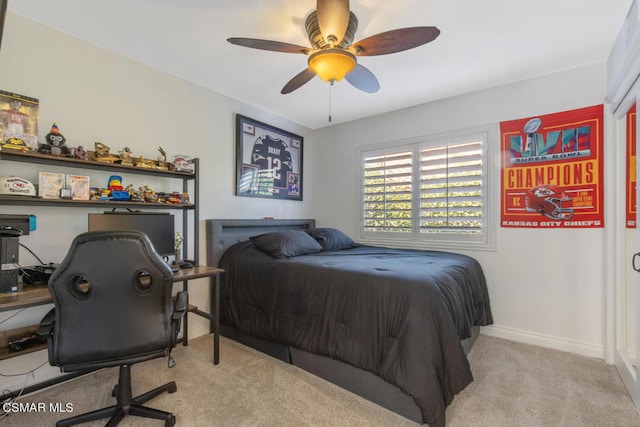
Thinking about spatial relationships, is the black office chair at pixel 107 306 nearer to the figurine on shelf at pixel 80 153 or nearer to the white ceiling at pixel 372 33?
the figurine on shelf at pixel 80 153

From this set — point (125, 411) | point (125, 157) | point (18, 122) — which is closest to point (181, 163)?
point (125, 157)

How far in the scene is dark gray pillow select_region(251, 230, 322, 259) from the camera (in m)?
2.67

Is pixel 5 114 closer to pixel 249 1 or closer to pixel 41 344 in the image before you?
pixel 41 344

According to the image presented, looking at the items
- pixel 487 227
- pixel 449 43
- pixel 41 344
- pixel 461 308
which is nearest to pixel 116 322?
pixel 41 344

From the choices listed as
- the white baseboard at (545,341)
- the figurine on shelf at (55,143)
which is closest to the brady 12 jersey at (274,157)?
the figurine on shelf at (55,143)

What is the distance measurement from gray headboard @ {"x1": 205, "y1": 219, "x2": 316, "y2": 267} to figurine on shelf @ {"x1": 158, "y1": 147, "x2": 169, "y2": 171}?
2.21 ft

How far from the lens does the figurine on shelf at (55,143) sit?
193 centimetres

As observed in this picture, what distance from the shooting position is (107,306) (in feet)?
4.73

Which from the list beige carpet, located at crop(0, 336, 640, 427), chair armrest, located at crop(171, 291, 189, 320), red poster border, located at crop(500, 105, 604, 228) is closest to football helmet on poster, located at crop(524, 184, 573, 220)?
red poster border, located at crop(500, 105, 604, 228)

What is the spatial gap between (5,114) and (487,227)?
3.88 m

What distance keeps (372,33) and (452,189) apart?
5.94ft

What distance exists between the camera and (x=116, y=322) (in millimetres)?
1454

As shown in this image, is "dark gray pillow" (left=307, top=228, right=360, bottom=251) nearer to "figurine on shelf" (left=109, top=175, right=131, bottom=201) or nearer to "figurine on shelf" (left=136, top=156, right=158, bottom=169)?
"figurine on shelf" (left=136, top=156, right=158, bottom=169)

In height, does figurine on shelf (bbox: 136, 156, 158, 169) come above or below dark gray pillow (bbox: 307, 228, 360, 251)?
above
